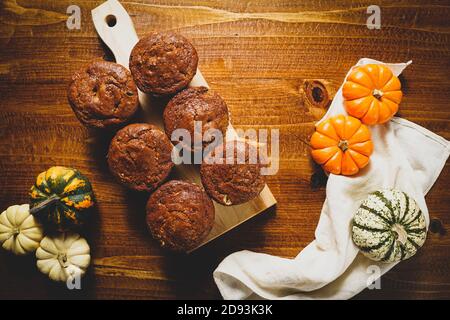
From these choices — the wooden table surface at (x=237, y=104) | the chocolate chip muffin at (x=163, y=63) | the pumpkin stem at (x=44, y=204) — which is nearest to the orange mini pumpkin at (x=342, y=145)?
the wooden table surface at (x=237, y=104)

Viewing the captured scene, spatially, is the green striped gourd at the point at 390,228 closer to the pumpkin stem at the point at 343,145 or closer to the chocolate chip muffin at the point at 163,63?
the pumpkin stem at the point at 343,145

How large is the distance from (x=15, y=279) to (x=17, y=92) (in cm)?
150

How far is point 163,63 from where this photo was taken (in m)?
2.85

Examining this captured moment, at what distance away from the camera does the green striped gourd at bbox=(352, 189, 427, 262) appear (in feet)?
9.59

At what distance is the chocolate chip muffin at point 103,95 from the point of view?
9.37ft

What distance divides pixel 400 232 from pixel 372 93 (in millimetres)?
1022

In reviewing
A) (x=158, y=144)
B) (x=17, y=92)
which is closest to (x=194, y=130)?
(x=158, y=144)

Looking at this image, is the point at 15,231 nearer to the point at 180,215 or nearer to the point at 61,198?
the point at 61,198

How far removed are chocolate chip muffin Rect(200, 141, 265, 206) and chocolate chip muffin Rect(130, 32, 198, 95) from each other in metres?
0.56

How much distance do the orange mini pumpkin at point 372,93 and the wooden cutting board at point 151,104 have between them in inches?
35.4

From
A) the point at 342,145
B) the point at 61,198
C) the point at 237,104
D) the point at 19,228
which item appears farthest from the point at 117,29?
the point at 342,145

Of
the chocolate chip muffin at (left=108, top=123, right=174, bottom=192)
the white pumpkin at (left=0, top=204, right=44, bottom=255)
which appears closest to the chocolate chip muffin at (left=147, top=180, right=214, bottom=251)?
the chocolate chip muffin at (left=108, top=123, right=174, bottom=192)

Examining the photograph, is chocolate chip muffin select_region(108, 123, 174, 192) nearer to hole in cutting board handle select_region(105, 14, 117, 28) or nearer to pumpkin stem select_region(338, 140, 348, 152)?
hole in cutting board handle select_region(105, 14, 117, 28)
